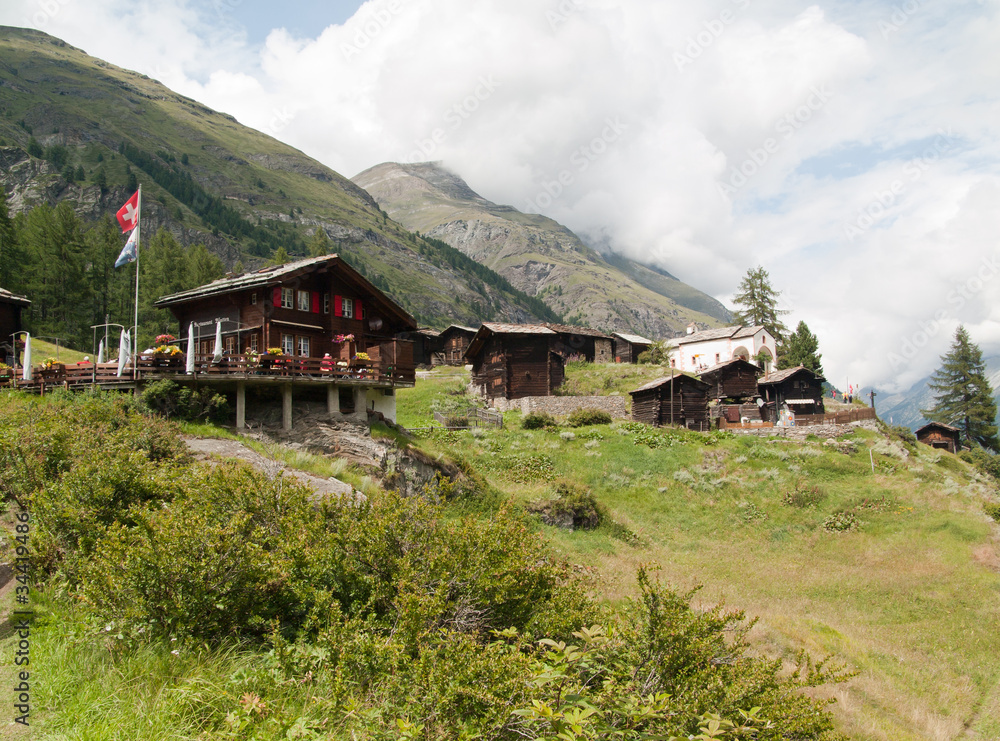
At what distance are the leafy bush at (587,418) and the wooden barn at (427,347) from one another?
1449 inches

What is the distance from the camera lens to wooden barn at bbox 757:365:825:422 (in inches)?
2258

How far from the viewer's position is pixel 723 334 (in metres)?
Answer: 76.1

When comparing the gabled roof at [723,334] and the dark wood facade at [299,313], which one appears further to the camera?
the gabled roof at [723,334]

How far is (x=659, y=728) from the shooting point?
6461 mm

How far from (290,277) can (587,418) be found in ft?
85.7

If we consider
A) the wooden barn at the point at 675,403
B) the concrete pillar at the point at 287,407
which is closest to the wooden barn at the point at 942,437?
the wooden barn at the point at 675,403

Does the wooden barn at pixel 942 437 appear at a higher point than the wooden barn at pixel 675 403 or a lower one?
lower

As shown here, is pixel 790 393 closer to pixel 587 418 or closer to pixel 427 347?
pixel 587 418

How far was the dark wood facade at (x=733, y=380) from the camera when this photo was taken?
57406 mm

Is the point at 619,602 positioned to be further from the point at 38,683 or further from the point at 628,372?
the point at 628,372

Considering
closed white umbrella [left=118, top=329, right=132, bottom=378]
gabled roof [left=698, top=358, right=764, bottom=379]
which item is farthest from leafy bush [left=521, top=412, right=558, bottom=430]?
closed white umbrella [left=118, top=329, right=132, bottom=378]

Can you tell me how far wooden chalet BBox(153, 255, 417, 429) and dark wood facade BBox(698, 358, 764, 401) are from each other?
3939 cm

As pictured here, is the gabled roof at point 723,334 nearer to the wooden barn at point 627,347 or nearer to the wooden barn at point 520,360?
the wooden barn at point 627,347

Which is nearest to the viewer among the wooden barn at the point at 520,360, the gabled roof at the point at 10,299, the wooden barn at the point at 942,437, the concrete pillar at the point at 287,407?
the concrete pillar at the point at 287,407
